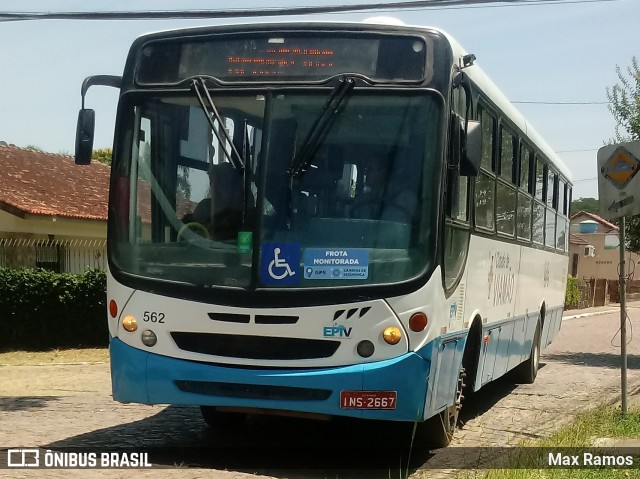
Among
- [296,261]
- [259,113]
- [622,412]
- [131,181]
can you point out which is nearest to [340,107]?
[259,113]

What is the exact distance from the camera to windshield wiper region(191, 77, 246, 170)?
25.1ft

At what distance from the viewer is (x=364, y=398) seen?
7.27 meters

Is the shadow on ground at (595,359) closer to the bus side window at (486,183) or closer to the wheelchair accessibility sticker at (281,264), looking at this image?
the bus side window at (486,183)

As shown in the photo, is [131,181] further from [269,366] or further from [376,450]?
[376,450]

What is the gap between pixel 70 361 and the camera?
58.6ft

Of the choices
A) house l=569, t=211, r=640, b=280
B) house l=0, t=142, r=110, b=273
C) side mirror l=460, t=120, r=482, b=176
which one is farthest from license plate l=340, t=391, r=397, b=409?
house l=569, t=211, r=640, b=280

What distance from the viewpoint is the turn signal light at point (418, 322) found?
290 inches

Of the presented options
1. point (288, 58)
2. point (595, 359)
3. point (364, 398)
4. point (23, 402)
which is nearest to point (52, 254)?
point (23, 402)

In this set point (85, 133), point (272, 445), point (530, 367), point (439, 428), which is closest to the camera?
point (85, 133)

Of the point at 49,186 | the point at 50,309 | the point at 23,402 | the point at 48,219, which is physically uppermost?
the point at 49,186

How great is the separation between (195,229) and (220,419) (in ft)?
8.46

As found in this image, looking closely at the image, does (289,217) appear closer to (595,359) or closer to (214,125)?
(214,125)

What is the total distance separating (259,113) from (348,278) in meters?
1.48

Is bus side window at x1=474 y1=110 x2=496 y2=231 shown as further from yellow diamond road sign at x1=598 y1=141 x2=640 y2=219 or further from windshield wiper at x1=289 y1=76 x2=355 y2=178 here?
windshield wiper at x1=289 y1=76 x2=355 y2=178
